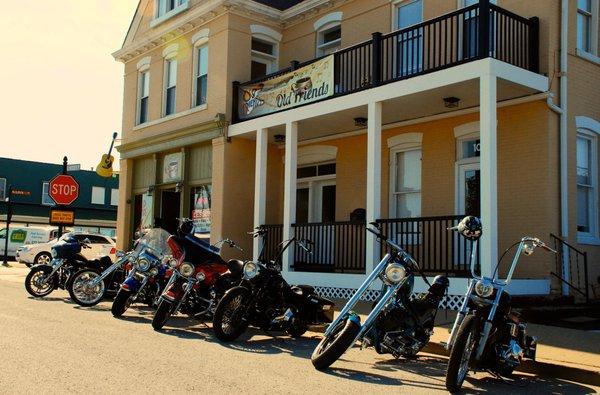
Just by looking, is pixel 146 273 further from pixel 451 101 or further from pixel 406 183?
pixel 451 101

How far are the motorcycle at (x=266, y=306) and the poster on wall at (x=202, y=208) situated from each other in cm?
878

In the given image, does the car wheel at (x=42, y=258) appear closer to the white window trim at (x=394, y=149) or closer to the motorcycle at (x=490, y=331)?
the white window trim at (x=394, y=149)

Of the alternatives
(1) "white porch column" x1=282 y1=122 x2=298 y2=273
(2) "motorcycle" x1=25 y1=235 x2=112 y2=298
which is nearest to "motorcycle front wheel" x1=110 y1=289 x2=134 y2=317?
(2) "motorcycle" x1=25 y1=235 x2=112 y2=298

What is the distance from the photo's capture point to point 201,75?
60.2 feet

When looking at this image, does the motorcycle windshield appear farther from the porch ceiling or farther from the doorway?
the doorway

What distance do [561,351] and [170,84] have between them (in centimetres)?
1479

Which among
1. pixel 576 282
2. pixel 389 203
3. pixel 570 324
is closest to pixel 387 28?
pixel 389 203

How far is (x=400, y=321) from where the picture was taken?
7137mm

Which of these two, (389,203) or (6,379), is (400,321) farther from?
(389,203)

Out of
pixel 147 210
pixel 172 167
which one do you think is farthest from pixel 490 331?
pixel 147 210

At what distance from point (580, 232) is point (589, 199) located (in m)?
0.76

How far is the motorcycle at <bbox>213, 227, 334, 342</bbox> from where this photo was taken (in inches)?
336

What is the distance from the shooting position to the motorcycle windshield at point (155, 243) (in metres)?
11.2

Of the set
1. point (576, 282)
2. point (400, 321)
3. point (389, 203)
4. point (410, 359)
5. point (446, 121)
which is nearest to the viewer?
point (400, 321)
